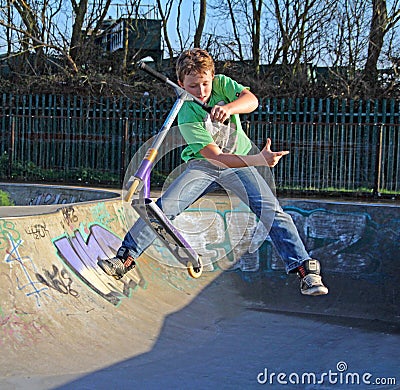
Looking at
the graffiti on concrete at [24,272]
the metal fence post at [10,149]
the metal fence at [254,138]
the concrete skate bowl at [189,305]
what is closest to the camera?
the concrete skate bowl at [189,305]

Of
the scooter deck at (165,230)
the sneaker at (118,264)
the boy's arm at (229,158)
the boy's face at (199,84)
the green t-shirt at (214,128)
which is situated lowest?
the sneaker at (118,264)

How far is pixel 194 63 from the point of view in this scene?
372 cm

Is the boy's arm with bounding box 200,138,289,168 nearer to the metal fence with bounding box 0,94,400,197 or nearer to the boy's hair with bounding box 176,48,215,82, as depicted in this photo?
the boy's hair with bounding box 176,48,215,82

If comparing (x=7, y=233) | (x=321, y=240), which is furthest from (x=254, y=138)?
(x=7, y=233)

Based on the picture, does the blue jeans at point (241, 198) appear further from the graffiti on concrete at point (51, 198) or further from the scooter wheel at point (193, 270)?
the graffiti on concrete at point (51, 198)

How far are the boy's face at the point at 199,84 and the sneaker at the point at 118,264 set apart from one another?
3.54 feet

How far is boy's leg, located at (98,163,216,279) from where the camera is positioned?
3.85m

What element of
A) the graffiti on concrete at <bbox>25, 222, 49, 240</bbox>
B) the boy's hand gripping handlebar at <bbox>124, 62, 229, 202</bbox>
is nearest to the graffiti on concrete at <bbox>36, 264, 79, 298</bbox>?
the graffiti on concrete at <bbox>25, 222, 49, 240</bbox>

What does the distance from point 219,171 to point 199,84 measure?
56 cm

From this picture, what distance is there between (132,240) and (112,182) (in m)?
11.8

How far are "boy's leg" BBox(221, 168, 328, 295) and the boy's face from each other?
543 mm

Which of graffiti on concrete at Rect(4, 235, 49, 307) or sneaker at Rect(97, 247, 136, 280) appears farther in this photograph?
graffiti on concrete at Rect(4, 235, 49, 307)

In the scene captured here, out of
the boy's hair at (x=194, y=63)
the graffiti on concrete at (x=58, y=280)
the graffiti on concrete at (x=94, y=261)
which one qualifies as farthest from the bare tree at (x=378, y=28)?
the boy's hair at (x=194, y=63)

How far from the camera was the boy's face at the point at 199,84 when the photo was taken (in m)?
3.77
